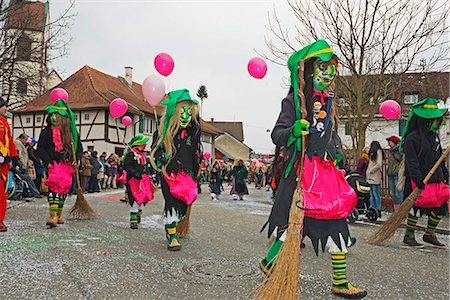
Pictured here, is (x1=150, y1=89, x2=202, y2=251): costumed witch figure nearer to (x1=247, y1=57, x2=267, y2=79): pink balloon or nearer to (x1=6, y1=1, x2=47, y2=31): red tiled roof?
(x1=247, y1=57, x2=267, y2=79): pink balloon

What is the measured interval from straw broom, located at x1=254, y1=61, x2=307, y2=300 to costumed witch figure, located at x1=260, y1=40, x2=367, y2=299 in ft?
0.45

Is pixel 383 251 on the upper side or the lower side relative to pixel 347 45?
lower

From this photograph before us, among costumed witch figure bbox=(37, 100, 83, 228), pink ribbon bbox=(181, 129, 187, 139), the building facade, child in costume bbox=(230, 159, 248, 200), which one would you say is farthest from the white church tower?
the building facade

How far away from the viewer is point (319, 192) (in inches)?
151

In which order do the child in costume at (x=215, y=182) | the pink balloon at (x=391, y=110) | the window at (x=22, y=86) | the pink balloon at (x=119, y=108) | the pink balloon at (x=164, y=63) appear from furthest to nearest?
1. the window at (x=22, y=86)
2. the child in costume at (x=215, y=182)
3. the pink balloon at (x=119, y=108)
4. the pink balloon at (x=391, y=110)
5. the pink balloon at (x=164, y=63)

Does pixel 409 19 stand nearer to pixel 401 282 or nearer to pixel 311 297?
pixel 401 282

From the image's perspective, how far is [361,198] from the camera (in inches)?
400

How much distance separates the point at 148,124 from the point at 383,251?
34.8 m

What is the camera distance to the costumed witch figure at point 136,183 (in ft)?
25.9

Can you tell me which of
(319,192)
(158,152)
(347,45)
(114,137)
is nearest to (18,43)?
(347,45)

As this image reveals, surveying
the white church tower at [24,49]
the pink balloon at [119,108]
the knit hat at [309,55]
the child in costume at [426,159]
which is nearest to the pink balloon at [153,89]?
the pink balloon at [119,108]

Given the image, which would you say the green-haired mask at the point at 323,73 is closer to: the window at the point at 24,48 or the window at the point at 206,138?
the window at the point at 24,48

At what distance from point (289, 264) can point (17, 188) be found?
10.9 metres

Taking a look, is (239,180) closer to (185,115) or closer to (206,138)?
(185,115)
